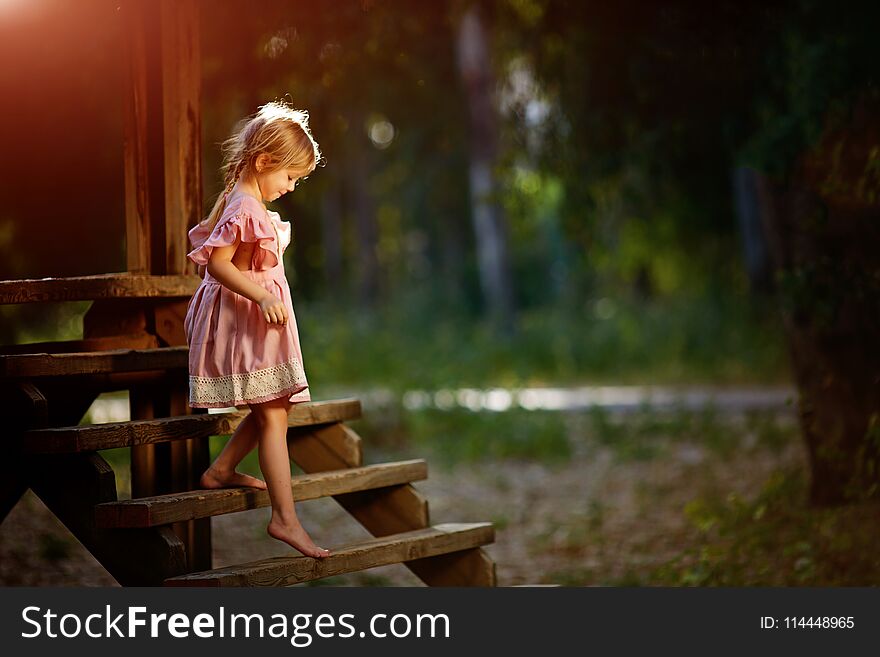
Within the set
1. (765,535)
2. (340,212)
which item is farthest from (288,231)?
(340,212)

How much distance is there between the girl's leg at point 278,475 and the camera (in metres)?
4.01

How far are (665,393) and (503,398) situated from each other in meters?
2.41

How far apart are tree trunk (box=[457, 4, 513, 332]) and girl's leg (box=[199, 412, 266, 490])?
1509 cm

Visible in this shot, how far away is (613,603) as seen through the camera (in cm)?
437

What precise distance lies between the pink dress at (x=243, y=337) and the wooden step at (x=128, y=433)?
0.21 meters

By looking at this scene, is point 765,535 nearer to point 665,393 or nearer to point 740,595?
point 740,595

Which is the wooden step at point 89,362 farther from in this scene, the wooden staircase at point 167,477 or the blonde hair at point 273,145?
the blonde hair at point 273,145

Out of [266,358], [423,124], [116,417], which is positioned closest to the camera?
[266,358]

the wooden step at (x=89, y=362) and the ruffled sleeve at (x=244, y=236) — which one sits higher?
the ruffled sleeve at (x=244, y=236)

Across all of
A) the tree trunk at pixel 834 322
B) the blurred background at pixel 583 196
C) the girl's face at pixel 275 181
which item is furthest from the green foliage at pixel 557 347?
the girl's face at pixel 275 181

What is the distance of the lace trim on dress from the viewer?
3.97 metres

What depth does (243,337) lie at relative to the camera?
4008 millimetres

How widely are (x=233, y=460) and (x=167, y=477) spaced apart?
1.91 ft

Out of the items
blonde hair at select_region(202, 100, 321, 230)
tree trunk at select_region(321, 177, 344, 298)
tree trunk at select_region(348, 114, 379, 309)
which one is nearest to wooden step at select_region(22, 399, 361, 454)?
blonde hair at select_region(202, 100, 321, 230)
